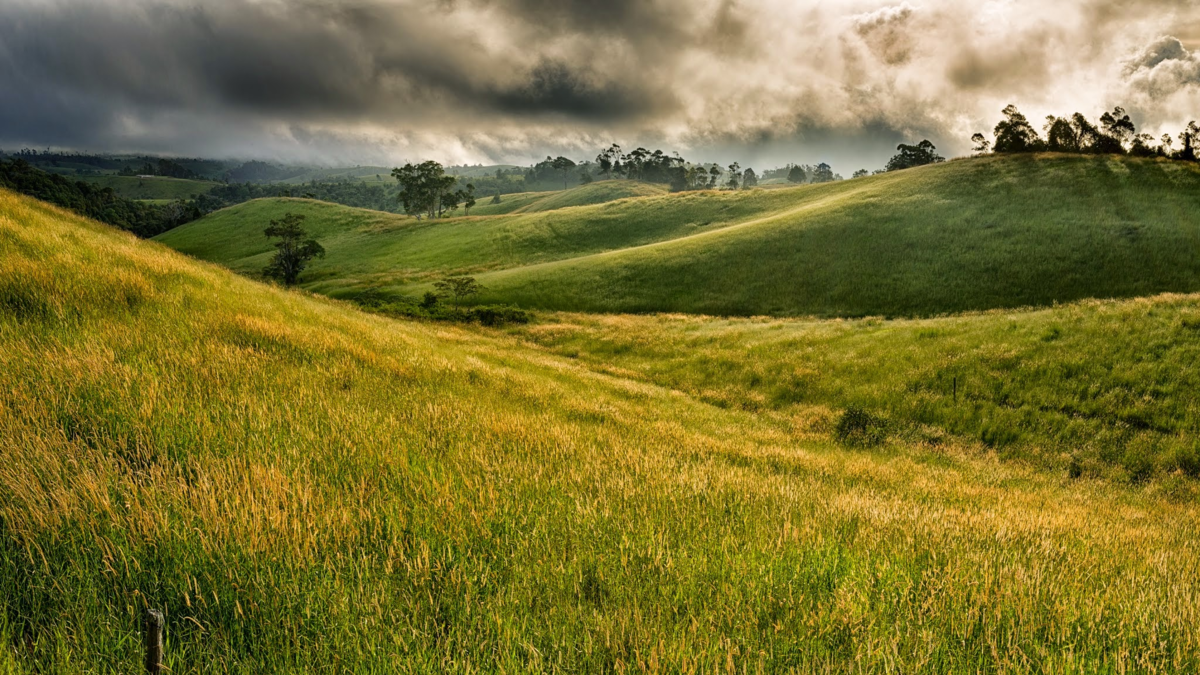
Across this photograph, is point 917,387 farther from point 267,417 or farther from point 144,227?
point 144,227

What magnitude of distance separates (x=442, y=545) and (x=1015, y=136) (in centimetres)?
10665

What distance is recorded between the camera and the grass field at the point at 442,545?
7.79 ft

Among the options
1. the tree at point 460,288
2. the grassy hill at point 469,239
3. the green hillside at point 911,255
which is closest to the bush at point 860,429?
the green hillside at point 911,255

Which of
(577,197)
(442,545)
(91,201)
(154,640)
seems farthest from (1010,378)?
(91,201)

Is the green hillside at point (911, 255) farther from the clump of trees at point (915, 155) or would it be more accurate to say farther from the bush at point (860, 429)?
the clump of trees at point (915, 155)

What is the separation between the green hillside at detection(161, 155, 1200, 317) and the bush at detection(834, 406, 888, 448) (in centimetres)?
2681

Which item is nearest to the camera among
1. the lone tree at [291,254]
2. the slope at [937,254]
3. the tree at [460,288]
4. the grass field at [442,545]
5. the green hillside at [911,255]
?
the grass field at [442,545]

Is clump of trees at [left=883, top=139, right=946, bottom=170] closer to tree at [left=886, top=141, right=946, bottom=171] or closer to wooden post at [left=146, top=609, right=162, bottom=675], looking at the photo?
tree at [left=886, top=141, right=946, bottom=171]

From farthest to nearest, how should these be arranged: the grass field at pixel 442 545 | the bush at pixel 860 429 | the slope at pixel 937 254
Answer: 1. the slope at pixel 937 254
2. the bush at pixel 860 429
3. the grass field at pixel 442 545

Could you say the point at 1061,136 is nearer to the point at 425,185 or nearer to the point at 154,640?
the point at 154,640

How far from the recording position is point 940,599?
3.06 m

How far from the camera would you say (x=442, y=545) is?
330 cm

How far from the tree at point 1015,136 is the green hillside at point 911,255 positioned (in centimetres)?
963

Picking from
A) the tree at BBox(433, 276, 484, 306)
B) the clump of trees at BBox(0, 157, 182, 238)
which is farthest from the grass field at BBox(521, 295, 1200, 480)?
the clump of trees at BBox(0, 157, 182, 238)
